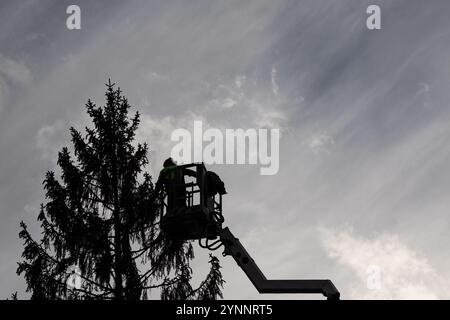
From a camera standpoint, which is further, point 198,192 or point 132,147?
point 132,147

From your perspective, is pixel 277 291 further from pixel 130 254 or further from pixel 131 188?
pixel 131 188

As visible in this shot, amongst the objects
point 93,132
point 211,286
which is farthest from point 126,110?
point 211,286

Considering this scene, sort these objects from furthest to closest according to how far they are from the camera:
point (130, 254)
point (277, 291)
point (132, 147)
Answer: point (132, 147)
point (130, 254)
point (277, 291)

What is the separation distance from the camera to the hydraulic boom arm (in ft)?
36.2

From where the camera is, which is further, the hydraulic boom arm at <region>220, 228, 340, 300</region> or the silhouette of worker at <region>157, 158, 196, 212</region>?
the silhouette of worker at <region>157, 158, 196, 212</region>

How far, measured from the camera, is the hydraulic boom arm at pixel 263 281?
1104 cm

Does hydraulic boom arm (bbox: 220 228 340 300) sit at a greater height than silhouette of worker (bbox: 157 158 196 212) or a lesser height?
lesser

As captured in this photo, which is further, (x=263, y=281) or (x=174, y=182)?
(x=174, y=182)

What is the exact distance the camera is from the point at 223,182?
484 inches

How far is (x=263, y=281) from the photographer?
11266 mm

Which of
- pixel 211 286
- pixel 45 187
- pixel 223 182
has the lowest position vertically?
pixel 211 286

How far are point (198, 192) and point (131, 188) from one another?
6014mm

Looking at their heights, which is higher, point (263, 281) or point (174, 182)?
point (174, 182)
